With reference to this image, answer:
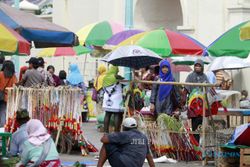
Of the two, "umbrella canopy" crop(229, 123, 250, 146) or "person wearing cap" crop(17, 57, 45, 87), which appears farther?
"person wearing cap" crop(17, 57, 45, 87)

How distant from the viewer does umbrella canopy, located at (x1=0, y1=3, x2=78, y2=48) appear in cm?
1579

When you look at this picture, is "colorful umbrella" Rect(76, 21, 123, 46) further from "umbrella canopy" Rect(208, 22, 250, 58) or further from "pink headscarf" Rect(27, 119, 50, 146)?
"pink headscarf" Rect(27, 119, 50, 146)

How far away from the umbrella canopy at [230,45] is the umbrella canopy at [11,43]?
185 inches

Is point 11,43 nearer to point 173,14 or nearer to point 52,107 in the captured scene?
point 52,107

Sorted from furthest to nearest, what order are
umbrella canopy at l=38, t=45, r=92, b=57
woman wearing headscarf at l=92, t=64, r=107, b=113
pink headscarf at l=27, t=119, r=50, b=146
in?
1. umbrella canopy at l=38, t=45, r=92, b=57
2. woman wearing headscarf at l=92, t=64, r=107, b=113
3. pink headscarf at l=27, t=119, r=50, b=146

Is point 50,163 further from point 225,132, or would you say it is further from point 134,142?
point 225,132

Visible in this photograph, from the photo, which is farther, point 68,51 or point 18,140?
point 68,51

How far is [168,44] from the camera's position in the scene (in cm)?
2172

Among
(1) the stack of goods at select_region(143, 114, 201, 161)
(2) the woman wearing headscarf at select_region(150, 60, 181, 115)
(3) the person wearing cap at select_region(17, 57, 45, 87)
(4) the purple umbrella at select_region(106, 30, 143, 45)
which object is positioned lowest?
(1) the stack of goods at select_region(143, 114, 201, 161)

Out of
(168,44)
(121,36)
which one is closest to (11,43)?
(168,44)

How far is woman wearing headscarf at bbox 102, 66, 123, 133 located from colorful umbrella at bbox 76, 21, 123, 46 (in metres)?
6.14

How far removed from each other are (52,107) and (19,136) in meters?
3.65

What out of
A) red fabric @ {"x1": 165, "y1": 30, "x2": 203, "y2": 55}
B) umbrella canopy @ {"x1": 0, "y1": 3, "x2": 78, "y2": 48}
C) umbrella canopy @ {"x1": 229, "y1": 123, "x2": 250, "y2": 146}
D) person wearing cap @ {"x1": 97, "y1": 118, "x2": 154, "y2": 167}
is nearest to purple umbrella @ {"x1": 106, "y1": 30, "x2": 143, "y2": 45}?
red fabric @ {"x1": 165, "y1": 30, "x2": 203, "y2": 55}

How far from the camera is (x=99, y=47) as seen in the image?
90.6 ft
